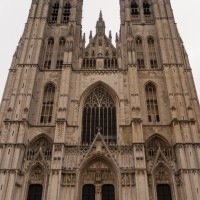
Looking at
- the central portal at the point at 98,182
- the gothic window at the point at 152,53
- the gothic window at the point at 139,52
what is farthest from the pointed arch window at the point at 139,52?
the central portal at the point at 98,182

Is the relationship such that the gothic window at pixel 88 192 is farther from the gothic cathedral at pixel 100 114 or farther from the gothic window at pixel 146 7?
the gothic window at pixel 146 7

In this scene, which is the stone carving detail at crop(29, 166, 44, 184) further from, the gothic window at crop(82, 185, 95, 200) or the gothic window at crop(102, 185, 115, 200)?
the gothic window at crop(102, 185, 115, 200)

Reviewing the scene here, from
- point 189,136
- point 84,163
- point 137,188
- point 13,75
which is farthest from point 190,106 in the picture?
point 13,75

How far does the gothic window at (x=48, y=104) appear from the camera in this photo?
2592 cm

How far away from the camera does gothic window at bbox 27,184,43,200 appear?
21.7 meters

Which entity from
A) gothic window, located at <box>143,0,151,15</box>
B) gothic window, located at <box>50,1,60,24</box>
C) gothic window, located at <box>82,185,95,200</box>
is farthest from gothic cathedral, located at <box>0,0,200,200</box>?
gothic window, located at <box>143,0,151,15</box>

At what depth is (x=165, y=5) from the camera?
33.6 meters

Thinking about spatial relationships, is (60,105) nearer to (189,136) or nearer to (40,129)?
(40,129)

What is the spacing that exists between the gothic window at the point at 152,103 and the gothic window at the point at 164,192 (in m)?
5.88

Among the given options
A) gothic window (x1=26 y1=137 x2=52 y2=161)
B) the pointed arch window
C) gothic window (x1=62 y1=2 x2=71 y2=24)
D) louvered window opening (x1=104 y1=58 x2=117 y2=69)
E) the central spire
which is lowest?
gothic window (x1=26 y1=137 x2=52 y2=161)

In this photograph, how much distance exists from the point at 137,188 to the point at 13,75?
1730cm

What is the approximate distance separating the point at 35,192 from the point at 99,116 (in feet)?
27.7

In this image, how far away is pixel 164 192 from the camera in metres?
21.8

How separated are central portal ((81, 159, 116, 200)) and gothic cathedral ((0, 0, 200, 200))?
0.08 metres
